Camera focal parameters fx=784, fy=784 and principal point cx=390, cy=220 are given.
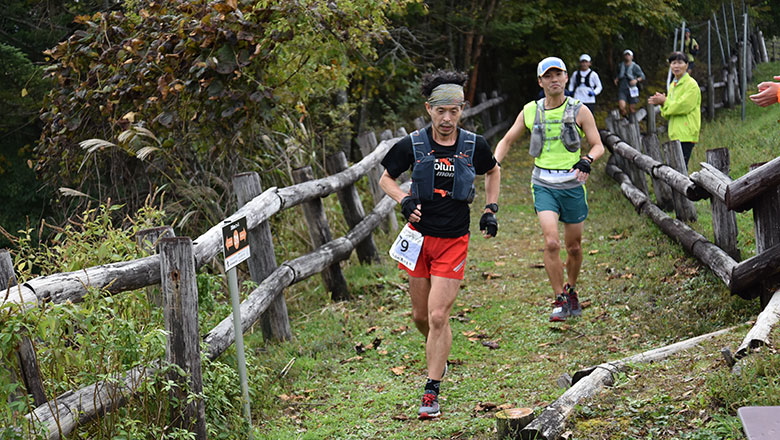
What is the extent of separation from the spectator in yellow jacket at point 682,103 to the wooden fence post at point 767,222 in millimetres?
4415

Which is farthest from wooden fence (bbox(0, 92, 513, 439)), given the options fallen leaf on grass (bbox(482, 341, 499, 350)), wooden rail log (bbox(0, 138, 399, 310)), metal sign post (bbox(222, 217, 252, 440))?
fallen leaf on grass (bbox(482, 341, 499, 350))

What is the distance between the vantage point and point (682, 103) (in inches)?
383

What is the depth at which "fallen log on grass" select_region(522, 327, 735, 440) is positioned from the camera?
3896 millimetres

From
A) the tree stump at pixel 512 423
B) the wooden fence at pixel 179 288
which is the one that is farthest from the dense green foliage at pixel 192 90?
the tree stump at pixel 512 423

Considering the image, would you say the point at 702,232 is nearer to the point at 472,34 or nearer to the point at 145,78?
the point at 145,78

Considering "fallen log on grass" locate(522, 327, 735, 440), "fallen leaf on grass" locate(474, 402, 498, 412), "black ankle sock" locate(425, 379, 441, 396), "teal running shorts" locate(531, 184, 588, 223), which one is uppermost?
"teal running shorts" locate(531, 184, 588, 223)

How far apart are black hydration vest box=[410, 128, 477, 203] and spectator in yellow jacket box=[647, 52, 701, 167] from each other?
525cm

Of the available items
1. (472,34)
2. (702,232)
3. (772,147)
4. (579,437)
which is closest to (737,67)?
(472,34)

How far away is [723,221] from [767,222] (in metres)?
1.40

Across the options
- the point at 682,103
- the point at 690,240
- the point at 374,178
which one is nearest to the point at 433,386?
the point at 690,240

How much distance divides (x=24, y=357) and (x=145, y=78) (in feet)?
18.3

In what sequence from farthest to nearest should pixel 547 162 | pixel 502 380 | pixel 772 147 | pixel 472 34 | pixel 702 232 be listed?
pixel 472 34, pixel 772 147, pixel 702 232, pixel 547 162, pixel 502 380

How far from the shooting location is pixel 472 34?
18.8 metres

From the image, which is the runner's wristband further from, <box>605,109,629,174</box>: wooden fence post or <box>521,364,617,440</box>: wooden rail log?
<box>605,109,629,174</box>: wooden fence post
